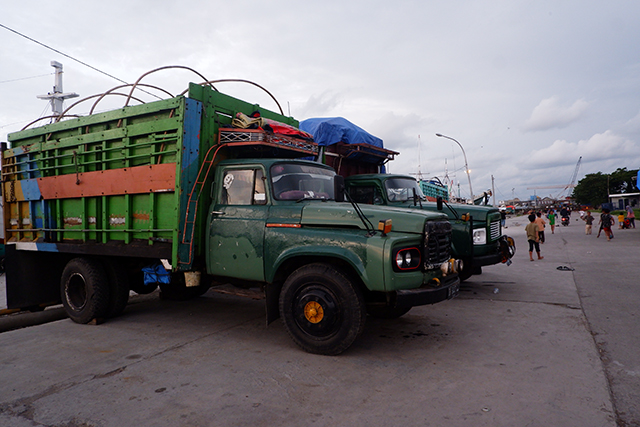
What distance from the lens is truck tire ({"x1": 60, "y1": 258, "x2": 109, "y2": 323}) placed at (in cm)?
586

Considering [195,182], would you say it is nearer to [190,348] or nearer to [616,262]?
[190,348]

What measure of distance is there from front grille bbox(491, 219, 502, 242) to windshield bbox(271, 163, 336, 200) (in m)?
3.99

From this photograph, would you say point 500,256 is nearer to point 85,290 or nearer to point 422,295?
point 422,295

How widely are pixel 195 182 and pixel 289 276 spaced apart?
1689 millimetres

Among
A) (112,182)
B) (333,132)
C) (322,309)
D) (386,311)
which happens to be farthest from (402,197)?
(112,182)

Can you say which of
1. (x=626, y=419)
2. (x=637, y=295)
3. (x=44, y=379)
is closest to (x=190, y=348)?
(x=44, y=379)

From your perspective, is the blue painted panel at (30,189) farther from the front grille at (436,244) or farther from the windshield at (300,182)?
the front grille at (436,244)

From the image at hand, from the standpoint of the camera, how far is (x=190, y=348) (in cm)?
477

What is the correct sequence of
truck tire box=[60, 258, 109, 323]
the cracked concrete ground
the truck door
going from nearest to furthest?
the cracked concrete ground
the truck door
truck tire box=[60, 258, 109, 323]

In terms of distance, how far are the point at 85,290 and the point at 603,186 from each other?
97.5m

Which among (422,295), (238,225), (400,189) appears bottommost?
(422,295)

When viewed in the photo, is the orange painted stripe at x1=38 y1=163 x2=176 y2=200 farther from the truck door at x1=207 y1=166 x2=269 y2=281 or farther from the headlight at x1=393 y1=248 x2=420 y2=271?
the headlight at x1=393 y1=248 x2=420 y2=271

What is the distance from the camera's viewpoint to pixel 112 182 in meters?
5.64

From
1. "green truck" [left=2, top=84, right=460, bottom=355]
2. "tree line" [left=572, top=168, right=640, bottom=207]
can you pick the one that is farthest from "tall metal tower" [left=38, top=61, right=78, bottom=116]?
"tree line" [left=572, top=168, right=640, bottom=207]
